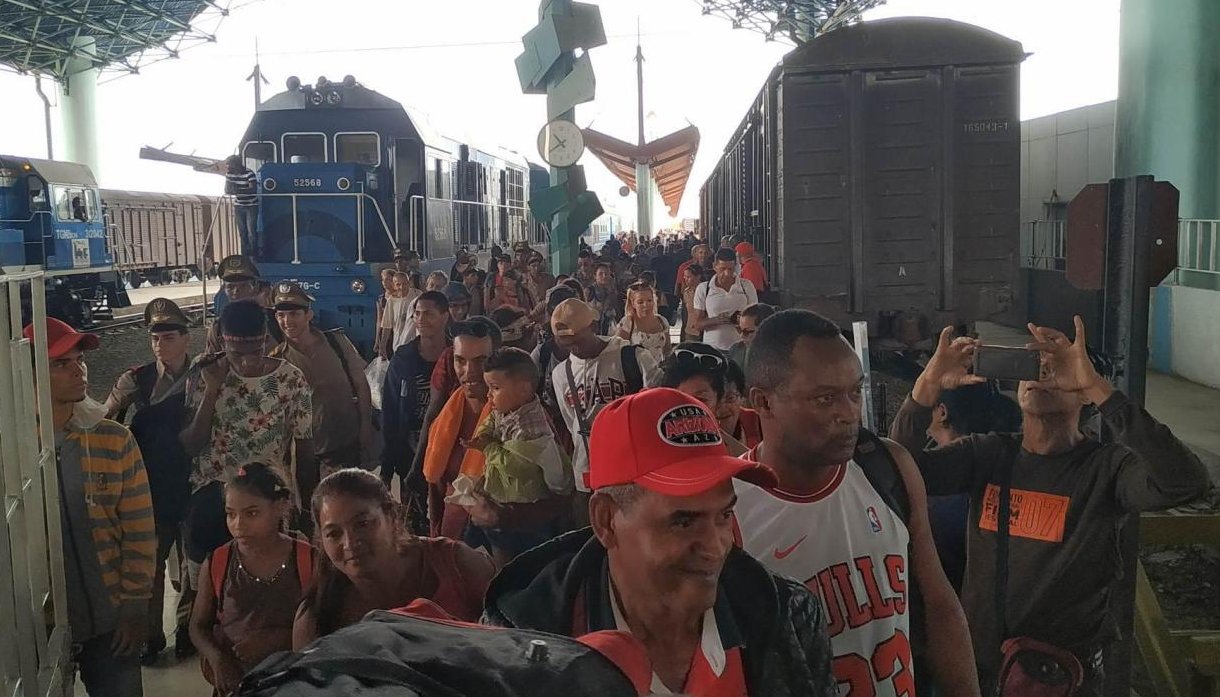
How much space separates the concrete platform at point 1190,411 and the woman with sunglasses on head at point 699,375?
653 cm

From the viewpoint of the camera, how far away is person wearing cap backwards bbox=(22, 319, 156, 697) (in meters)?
3.72

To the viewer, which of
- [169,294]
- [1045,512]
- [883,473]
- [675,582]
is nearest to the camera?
[675,582]

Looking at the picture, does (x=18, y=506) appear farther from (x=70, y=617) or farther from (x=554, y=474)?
(x=554, y=474)

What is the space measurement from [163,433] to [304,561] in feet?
5.03

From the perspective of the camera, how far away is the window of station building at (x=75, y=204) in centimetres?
2248

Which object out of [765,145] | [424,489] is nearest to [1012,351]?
[424,489]

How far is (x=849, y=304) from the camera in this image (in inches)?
429

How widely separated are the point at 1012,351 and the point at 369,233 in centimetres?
1136

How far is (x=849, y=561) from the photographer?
2.59 metres

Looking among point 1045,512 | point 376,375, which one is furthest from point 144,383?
point 1045,512

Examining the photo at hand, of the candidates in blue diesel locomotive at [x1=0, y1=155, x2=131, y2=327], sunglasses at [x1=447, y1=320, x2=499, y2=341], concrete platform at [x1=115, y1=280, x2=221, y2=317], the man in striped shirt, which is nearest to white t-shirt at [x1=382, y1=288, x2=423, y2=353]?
sunglasses at [x1=447, y1=320, x2=499, y2=341]

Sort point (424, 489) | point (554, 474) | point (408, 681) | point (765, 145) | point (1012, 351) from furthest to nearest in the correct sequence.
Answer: point (765, 145) → point (424, 489) → point (554, 474) → point (1012, 351) → point (408, 681)

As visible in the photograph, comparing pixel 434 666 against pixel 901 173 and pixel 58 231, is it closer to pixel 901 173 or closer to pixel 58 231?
pixel 901 173

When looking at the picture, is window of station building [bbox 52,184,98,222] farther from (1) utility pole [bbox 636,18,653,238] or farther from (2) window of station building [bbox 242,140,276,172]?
(1) utility pole [bbox 636,18,653,238]
